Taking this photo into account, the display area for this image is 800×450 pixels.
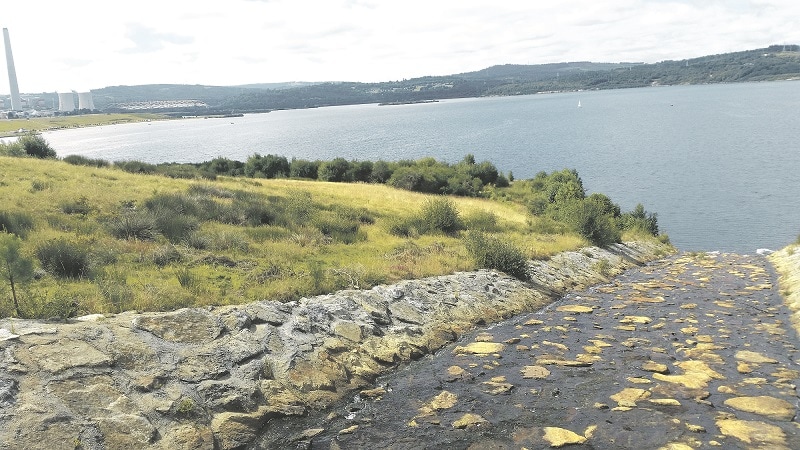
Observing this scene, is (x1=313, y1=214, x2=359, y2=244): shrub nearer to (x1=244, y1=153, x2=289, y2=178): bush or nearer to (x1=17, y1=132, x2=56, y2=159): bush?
(x1=17, y1=132, x2=56, y2=159): bush

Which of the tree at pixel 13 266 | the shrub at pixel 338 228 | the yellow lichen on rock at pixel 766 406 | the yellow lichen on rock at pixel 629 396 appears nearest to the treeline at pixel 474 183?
the shrub at pixel 338 228

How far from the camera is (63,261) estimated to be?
567 inches

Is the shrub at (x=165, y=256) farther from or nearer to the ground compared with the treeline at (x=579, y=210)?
farther from the ground

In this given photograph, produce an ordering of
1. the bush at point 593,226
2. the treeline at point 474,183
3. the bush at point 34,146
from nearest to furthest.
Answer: the bush at point 593,226 < the treeline at point 474,183 < the bush at point 34,146

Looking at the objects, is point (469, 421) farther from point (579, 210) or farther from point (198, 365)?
point (579, 210)

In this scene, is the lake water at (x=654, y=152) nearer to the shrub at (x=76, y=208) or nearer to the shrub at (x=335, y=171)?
the shrub at (x=335, y=171)

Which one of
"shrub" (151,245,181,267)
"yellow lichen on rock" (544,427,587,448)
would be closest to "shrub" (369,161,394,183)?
"shrub" (151,245,181,267)

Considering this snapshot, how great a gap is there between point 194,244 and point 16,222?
6.09 m

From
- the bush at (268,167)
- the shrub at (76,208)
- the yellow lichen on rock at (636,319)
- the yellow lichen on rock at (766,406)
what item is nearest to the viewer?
the yellow lichen on rock at (766,406)

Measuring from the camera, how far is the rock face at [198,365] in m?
9.08

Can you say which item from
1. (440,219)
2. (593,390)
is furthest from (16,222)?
(593,390)

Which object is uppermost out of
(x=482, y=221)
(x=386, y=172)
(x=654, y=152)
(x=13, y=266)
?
(x=13, y=266)

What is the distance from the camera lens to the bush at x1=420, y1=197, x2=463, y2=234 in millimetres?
28062

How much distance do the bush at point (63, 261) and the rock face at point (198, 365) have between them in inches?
145
